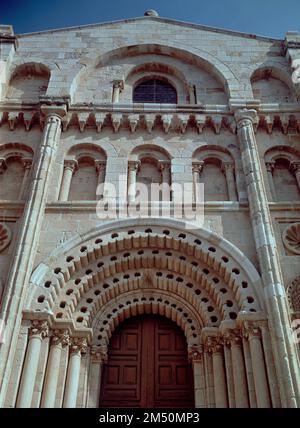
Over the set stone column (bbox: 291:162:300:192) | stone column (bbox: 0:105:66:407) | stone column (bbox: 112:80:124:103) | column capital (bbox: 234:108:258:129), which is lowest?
stone column (bbox: 0:105:66:407)

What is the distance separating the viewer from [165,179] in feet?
34.8

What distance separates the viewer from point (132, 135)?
11.3m

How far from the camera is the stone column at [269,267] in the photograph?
23.9 ft

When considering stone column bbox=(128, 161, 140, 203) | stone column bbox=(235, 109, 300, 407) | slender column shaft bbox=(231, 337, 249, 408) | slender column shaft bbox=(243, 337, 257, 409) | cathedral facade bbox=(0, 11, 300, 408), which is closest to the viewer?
stone column bbox=(235, 109, 300, 407)

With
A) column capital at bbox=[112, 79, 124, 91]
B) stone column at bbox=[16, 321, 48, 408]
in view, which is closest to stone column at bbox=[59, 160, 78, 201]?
column capital at bbox=[112, 79, 124, 91]

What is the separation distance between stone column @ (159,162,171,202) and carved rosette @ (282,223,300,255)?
2563mm

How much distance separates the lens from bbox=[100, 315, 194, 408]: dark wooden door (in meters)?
8.56

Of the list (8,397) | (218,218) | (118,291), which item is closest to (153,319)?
(118,291)

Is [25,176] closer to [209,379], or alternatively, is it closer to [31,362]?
[31,362]

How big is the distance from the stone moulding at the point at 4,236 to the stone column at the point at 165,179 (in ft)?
10.8

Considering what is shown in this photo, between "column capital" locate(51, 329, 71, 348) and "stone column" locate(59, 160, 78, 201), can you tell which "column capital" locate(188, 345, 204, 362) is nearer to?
"column capital" locate(51, 329, 71, 348)

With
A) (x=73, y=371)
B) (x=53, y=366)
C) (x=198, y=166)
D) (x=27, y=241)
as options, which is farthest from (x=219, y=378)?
(x=198, y=166)

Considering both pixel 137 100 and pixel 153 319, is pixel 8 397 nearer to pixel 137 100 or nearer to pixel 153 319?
pixel 153 319
